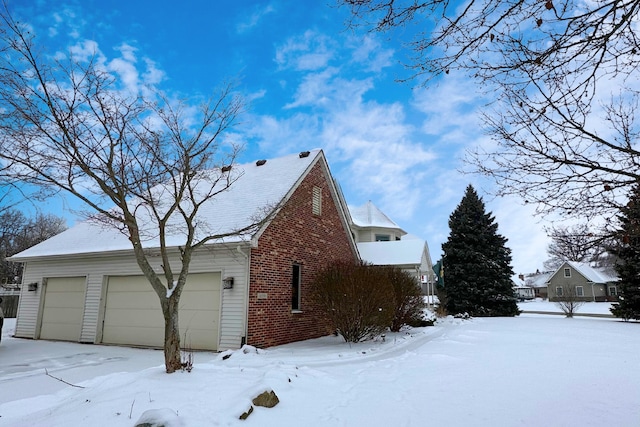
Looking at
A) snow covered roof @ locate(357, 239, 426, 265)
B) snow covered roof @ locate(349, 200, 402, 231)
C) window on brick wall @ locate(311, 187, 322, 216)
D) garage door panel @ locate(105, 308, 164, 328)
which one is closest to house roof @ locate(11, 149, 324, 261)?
window on brick wall @ locate(311, 187, 322, 216)

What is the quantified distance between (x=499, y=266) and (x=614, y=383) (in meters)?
21.2

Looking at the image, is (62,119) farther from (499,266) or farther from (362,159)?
(499,266)

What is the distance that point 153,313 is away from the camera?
39.2ft

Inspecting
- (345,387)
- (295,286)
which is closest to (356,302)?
(295,286)

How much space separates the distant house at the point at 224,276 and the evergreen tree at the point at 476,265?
13.9 m

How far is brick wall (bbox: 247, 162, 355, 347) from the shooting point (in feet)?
35.1

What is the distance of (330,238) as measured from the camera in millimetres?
15266

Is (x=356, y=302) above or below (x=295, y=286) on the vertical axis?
below

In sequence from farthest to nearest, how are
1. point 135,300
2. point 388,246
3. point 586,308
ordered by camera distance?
point 586,308
point 388,246
point 135,300

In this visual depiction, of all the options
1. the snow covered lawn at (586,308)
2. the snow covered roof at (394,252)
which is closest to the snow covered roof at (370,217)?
the snow covered roof at (394,252)

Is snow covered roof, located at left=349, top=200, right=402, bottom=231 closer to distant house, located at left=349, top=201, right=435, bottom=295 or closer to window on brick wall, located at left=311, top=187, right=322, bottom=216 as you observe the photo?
distant house, located at left=349, top=201, right=435, bottom=295

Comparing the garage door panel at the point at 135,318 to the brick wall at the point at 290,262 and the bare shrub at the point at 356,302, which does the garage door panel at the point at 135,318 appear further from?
the bare shrub at the point at 356,302

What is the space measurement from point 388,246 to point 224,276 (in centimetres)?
1453

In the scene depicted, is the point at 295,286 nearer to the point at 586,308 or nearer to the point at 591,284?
the point at 586,308
